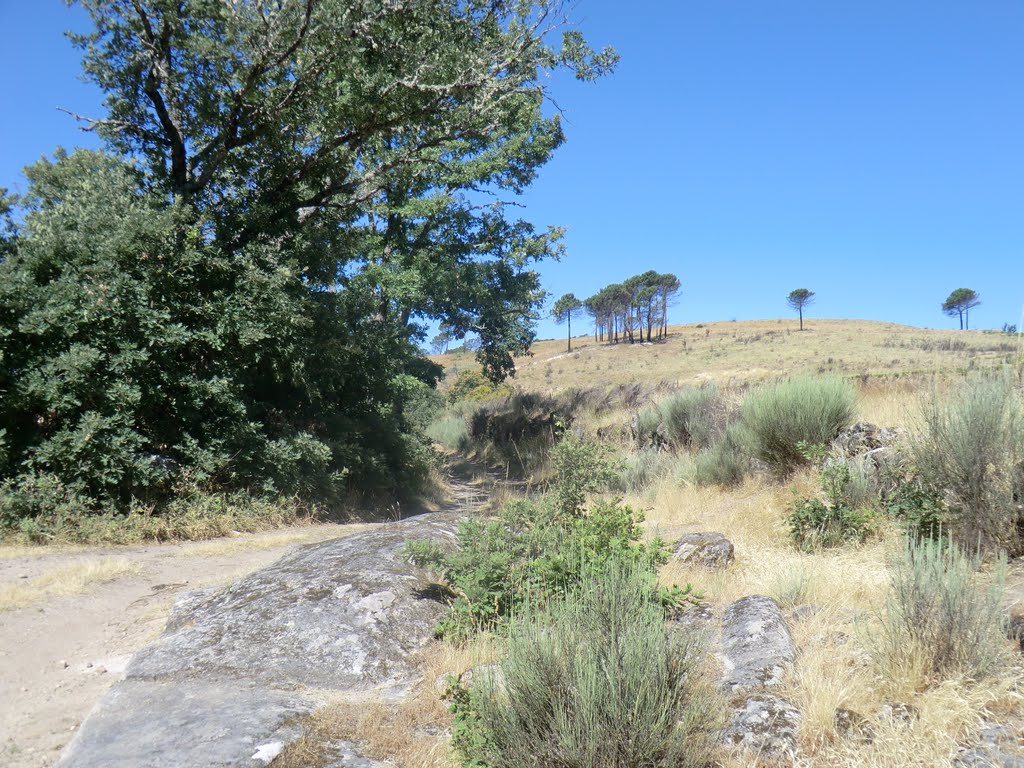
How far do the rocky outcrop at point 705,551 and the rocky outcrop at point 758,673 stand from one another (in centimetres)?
115

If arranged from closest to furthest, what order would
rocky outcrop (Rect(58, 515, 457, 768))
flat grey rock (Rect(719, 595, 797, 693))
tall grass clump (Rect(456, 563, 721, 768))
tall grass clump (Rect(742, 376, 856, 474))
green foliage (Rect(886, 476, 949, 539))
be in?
1. tall grass clump (Rect(456, 563, 721, 768))
2. rocky outcrop (Rect(58, 515, 457, 768))
3. flat grey rock (Rect(719, 595, 797, 693))
4. green foliage (Rect(886, 476, 949, 539))
5. tall grass clump (Rect(742, 376, 856, 474))

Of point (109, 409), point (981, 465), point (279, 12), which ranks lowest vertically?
point (981, 465)

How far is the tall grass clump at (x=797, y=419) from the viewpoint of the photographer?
859 centimetres

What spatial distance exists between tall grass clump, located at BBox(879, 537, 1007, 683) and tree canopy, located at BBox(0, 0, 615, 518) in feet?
29.0

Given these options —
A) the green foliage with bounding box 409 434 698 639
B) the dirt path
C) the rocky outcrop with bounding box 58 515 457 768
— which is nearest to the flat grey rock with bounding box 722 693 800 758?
the green foliage with bounding box 409 434 698 639

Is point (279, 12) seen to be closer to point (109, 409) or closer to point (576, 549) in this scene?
point (109, 409)

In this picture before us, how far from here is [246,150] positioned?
1171 centimetres

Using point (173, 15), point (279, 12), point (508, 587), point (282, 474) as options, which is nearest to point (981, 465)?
point (508, 587)

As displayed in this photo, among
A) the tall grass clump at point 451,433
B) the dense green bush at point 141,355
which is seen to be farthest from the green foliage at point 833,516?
the tall grass clump at point 451,433

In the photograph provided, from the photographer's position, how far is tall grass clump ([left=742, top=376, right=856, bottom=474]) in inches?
338

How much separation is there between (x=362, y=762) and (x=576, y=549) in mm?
2221

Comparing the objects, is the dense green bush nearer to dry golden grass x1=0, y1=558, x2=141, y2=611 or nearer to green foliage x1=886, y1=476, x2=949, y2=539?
dry golden grass x1=0, y1=558, x2=141, y2=611

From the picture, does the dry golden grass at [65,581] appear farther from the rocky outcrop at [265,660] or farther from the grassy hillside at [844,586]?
the grassy hillside at [844,586]

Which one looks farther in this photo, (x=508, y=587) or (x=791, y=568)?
(x=791, y=568)
